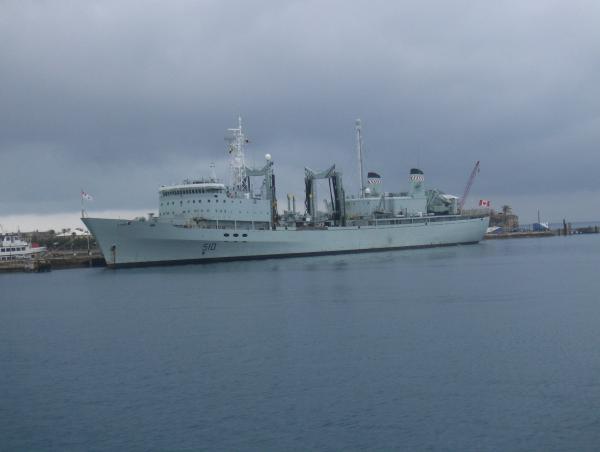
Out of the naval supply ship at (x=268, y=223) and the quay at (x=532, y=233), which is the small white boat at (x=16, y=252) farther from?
the quay at (x=532, y=233)

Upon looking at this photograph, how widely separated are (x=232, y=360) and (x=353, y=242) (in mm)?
49773

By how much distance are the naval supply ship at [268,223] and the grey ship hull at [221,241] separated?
8 centimetres

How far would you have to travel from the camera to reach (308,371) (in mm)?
17922

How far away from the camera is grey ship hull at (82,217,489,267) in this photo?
52.5 meters

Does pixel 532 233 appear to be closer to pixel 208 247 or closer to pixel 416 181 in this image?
pixel 416 181

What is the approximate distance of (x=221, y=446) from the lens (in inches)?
512

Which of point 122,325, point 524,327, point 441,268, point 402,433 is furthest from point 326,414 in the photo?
point 441,268

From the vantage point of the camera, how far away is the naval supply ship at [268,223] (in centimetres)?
5375

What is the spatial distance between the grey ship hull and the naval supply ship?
8 cm

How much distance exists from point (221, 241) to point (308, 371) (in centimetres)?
3827

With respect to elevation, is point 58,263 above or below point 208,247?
below

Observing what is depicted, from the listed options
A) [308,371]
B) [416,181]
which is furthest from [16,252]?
[308,371]

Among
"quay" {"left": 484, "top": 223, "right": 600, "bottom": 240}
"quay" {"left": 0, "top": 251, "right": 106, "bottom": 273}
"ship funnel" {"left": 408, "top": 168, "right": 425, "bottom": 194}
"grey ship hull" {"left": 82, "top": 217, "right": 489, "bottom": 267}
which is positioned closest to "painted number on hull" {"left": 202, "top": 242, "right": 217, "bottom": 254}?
"grey ship hull" {"left": 82, "top": 217, "right": 489, "bottom": 267}

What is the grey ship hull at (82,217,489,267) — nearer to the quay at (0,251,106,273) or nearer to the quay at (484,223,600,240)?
the quay at (0,251,106,273)
